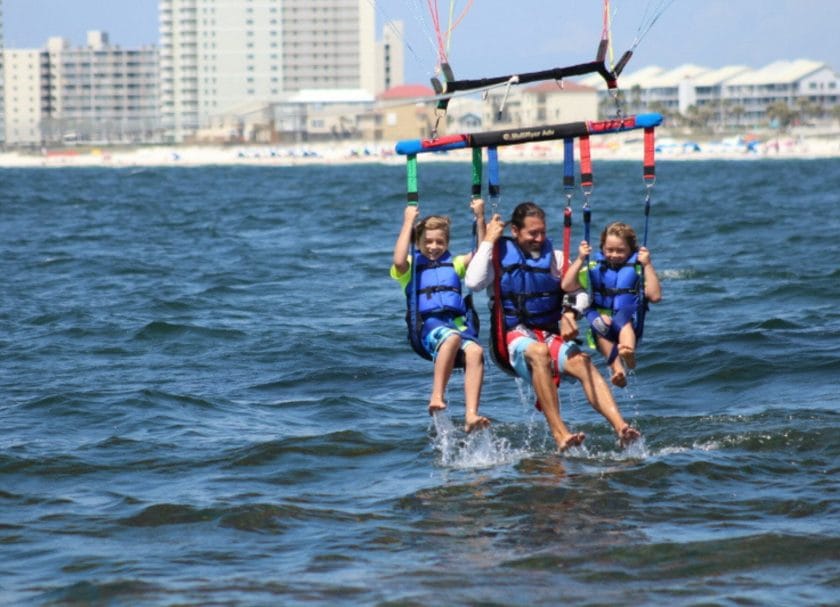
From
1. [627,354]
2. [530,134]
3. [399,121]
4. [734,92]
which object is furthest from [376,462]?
[734,92]

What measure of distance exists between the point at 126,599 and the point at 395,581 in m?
1.26

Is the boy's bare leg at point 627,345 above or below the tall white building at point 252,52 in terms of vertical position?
below

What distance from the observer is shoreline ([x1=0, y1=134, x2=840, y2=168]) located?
421 ft

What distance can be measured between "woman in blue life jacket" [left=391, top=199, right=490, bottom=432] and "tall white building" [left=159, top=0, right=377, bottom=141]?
525ft

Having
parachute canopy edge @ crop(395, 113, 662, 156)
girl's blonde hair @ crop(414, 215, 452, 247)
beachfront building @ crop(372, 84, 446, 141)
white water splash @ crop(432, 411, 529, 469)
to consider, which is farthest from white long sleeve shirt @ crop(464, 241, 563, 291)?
beachfront building @ crop(372, 84, 446, 141)

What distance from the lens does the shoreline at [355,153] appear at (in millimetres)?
128375

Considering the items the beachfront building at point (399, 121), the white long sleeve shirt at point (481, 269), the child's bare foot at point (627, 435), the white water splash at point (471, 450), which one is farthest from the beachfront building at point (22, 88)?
the child's bare foot at point (627, 435)

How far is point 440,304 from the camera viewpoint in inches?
345

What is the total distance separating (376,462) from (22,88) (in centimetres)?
19131

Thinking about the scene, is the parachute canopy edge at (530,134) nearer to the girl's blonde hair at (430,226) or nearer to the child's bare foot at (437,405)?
the girl's blonde hair at (430,226)

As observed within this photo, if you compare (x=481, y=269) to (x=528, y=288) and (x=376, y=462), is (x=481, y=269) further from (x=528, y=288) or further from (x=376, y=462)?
(x=376, y=462)

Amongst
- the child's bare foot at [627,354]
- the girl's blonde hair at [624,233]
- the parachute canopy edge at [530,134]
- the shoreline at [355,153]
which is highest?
the shoreline at [355,153]

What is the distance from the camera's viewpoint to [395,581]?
656cm

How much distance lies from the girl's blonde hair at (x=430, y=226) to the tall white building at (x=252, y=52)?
6293 inches
